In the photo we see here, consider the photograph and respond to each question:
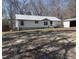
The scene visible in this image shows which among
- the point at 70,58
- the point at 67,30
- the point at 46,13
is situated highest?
the point at 46,13

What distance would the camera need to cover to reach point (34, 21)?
202 centimetres

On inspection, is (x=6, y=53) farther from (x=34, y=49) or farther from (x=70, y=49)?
(x=70, y=49)

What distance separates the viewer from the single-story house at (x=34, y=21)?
6.56 ft

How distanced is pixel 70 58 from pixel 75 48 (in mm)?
118

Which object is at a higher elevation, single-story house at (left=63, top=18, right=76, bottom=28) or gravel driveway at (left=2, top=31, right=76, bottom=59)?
single-story house at (left=63, top=18, right=76, bottom=28)

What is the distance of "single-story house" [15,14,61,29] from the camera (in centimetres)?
200

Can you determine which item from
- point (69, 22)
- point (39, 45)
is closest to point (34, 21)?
point (39, 45)

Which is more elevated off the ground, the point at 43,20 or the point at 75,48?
the point at 43,20

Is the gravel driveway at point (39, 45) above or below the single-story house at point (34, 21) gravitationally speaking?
below

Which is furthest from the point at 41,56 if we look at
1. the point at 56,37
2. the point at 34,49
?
the point at 56,37

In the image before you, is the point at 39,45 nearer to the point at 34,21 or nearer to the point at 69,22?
the point at 34,21

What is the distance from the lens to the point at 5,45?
199 centimetres

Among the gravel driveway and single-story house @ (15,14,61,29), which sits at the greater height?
single-story house @ (15,14,61,29)

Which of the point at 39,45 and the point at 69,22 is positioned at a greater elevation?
the point at 69,22
